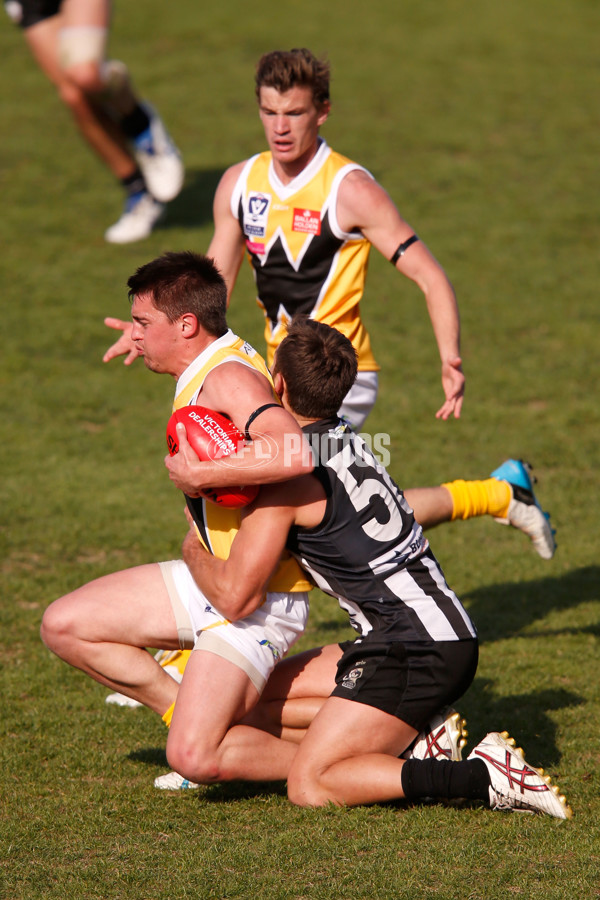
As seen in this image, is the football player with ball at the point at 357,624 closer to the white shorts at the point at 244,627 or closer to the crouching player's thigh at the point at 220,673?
the crouching player's thigh at the point at 220,673

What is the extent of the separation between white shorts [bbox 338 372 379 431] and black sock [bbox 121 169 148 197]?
6.26 m

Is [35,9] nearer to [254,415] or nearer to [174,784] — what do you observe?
[254,415]

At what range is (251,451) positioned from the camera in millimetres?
3783

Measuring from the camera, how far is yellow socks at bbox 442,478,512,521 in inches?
215

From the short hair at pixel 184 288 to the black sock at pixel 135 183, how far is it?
7146mm

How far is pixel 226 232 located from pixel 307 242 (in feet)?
1.56

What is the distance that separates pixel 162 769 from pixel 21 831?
740 mm

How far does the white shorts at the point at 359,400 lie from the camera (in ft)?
18.0

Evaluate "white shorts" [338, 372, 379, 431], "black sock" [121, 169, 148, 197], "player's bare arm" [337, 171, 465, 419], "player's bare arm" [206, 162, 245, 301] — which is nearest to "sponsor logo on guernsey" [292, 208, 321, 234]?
"player's bare arm" [337, 171, 465, 419]

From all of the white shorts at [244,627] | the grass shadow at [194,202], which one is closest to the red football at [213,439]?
the white shorts at [244,627]

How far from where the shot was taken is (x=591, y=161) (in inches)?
520

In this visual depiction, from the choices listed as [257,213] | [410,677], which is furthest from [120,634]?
[257,213]

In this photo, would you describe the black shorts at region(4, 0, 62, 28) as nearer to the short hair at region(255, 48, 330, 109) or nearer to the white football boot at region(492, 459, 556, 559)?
the short hair at region(255, 48, 330, 109)

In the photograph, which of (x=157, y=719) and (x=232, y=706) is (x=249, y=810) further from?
(x=157, y=719)
